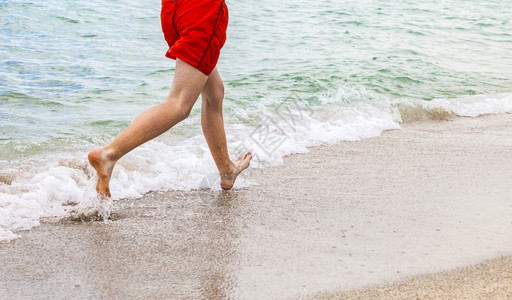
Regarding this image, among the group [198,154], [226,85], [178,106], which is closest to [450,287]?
[178,106]

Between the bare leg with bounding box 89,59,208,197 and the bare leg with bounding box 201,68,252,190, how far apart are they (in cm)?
35

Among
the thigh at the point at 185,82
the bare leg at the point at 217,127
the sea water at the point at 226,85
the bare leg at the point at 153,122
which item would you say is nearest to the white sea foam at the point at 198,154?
the sea water at the point at 226,85

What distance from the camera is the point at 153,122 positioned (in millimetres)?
2721

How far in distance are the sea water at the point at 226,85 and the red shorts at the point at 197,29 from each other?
935 millimetres

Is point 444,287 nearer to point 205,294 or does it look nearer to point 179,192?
point 205,294

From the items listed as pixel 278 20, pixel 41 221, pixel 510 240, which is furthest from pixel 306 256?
pixel 278 20

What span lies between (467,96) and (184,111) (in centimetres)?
502

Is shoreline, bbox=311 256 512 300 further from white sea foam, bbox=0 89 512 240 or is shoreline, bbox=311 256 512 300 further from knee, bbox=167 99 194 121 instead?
white sea foam, bbox=0 89 512 240

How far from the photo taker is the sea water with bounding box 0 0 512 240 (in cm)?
365

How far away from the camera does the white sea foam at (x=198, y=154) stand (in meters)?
2.98

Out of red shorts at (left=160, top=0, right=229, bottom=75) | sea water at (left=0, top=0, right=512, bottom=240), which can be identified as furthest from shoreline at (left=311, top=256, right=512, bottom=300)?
sea water at (left=0, top=0, right=512, bottom=240)

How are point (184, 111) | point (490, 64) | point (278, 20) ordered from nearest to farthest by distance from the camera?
point (184, 111) → point (490, 64) → point (278, 20)

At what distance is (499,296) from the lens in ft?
6.99

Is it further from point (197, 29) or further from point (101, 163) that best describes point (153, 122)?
point (197, 29)
